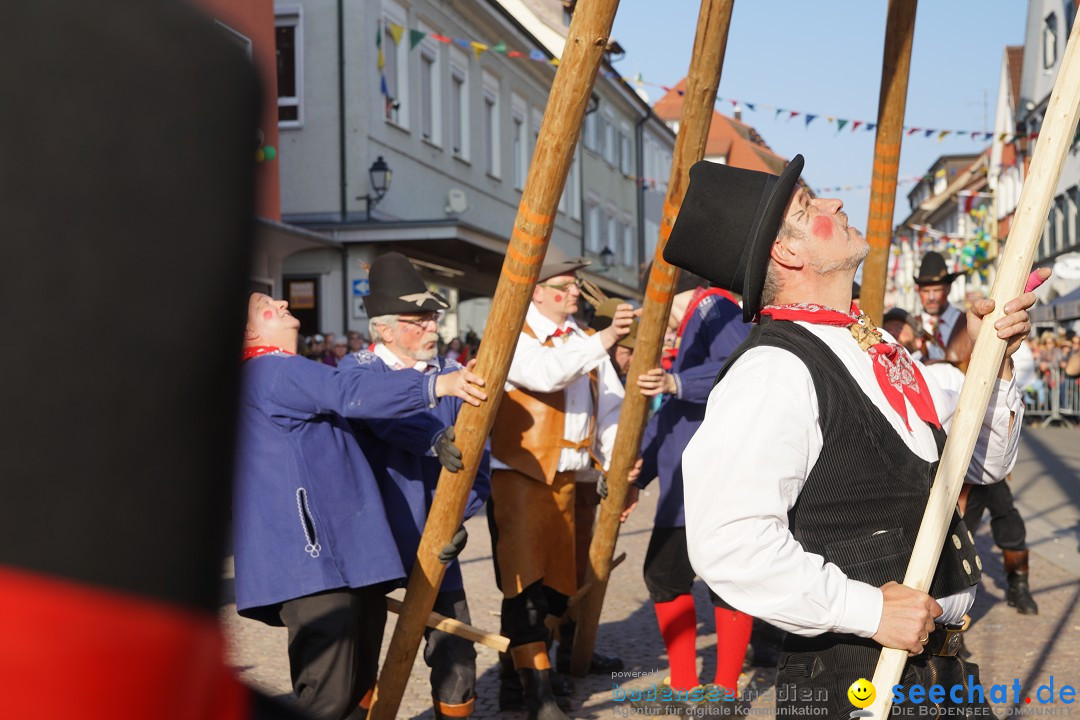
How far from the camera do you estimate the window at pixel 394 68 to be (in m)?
19.9

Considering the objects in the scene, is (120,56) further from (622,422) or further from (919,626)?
(622,422)

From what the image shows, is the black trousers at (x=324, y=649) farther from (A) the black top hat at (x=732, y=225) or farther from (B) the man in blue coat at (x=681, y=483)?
(B) the man in blue coat at (x=681, y=483)

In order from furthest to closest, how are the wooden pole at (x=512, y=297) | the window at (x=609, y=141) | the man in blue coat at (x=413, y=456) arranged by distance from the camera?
the window at (x=609, y=141), the man in blue coat at (x=413, y=456), the wooden pole at (x=512, y=297)

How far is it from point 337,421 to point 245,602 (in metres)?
0.67

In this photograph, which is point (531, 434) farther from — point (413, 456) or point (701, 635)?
point (701, 635)

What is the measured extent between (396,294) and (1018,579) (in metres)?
4.41

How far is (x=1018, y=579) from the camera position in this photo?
280 inches

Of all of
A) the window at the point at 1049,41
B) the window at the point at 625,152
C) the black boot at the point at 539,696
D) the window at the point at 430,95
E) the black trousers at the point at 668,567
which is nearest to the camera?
the black boot at the point at 539,696

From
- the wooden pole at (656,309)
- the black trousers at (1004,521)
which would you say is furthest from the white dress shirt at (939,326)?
the wooden pole at (656,309)

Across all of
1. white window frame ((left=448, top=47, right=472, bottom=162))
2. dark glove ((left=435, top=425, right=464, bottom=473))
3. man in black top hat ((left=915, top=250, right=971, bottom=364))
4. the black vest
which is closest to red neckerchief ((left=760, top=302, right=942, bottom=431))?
the black vest

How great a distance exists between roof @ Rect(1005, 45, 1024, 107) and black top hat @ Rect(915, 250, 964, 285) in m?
38.7

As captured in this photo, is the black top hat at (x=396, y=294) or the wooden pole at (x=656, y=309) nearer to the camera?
the wooden pole at (x=656, y=309)

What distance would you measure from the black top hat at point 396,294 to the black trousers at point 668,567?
1587 mm

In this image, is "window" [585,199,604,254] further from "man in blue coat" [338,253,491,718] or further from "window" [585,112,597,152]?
"man in blue coat" [338,253,491,718]
